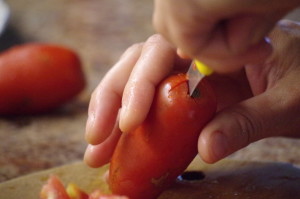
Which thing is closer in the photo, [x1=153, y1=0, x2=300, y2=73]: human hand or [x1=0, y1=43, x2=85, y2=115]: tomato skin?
[x1=153, y1=0, x2=300, y2=73]: human hand

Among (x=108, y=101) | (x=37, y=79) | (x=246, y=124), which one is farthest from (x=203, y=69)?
(x=37, y=79)

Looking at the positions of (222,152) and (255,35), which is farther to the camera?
(222,152)

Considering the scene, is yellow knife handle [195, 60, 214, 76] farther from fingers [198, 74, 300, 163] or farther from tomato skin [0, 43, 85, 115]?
tomato skin [0, 43, 85, 115]

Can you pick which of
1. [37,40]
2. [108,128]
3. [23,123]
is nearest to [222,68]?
[108,128]

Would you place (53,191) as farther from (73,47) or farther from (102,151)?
(73,47)

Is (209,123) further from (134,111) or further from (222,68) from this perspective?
(222,68)

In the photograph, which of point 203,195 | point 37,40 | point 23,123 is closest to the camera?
point 203,195

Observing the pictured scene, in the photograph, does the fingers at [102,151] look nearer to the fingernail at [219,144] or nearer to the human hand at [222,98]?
the human hand at [222,98]

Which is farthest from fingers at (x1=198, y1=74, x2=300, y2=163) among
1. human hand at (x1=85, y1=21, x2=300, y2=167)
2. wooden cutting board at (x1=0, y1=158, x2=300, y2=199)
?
wooden cutting board at (x1=0, y1=158, x2=300, y2=199)
